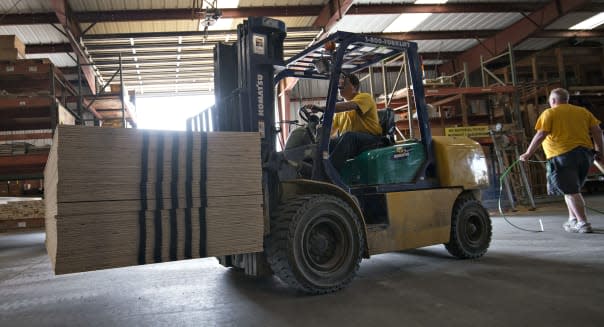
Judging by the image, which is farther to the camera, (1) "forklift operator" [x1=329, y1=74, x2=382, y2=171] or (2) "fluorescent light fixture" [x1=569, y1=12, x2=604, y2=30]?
(2) "fluorescent light fixture" [x1=569, y1=12, x2=604, y2=30]

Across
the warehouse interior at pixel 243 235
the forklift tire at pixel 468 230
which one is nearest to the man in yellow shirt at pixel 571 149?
the warehouse interior at pixel 243 235

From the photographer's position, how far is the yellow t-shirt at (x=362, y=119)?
412cm

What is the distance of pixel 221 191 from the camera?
2857 millimetres

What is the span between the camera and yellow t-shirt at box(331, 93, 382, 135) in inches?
162

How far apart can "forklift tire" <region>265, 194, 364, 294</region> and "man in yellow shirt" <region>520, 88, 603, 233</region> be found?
3484 millimetres

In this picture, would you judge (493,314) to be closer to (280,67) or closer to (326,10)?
(280,67)

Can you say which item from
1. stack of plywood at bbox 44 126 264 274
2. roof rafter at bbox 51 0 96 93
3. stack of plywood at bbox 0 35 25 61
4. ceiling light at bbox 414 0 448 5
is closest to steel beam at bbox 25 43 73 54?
roof rafter at bbox 51 0 96 93

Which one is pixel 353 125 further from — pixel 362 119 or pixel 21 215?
pixel 21 215

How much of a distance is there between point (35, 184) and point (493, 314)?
1801 centimetres

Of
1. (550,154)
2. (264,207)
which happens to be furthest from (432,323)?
(550,154)

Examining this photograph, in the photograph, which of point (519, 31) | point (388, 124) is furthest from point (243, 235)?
point (519, 31)

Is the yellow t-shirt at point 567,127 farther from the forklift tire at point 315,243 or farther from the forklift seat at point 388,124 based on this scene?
the forklift tire at point 315,243

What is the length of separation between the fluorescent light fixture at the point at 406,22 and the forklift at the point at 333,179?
10.4 meters

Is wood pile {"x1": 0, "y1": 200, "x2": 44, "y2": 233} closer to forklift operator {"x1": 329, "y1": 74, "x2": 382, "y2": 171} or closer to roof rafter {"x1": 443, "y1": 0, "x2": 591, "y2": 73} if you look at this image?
forklift operator {"x1": 329, "y1": 74, "x2": 382, "y2": 171}
